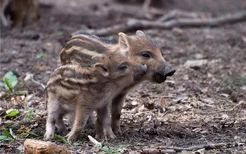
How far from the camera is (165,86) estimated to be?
23.8 feet

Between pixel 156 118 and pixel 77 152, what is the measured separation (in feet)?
4.93

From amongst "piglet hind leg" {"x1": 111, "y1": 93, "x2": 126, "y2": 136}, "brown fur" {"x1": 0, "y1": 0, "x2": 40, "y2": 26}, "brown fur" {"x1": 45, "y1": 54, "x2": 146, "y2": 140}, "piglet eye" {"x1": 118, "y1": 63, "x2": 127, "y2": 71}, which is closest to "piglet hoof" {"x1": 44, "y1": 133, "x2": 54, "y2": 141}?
"brown fur" {"x1": 45, "y1": 54, "x2": 146, "y2": 140}

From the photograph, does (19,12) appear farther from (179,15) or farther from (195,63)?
(195,63)

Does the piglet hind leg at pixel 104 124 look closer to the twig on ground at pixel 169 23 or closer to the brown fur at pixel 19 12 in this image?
the twig on ground at pixel 169 23

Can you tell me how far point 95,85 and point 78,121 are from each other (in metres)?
0.36

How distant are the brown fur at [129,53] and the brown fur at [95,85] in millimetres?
95

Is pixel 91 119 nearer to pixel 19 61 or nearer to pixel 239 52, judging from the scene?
pixel 19 61

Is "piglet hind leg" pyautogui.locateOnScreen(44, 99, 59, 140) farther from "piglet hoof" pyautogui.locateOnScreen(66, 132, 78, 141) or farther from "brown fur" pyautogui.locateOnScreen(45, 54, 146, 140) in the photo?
"piglet hoof" pyautogui.locateOnScreen(66, 132, 78, 141)

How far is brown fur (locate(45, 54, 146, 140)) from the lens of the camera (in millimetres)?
5098

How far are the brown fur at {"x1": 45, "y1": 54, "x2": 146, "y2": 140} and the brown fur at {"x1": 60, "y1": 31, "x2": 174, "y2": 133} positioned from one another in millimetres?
95

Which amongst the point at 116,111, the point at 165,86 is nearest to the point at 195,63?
the point at 165,86

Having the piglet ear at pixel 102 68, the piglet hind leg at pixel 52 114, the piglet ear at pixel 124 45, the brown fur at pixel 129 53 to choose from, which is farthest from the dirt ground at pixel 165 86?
the piglet ear at pixel 124 45

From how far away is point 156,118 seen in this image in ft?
19.8

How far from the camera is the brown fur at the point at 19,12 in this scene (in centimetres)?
1063
